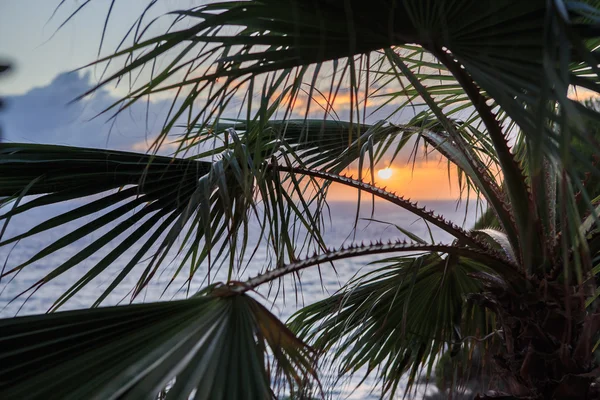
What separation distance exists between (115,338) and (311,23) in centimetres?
46

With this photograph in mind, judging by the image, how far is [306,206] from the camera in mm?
1188

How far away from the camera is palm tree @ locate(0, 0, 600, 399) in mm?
634

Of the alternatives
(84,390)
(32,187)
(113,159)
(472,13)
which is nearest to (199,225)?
(113,159)

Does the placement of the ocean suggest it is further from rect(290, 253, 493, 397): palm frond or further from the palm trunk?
the palm trunk

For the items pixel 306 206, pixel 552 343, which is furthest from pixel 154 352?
pixel 552 343

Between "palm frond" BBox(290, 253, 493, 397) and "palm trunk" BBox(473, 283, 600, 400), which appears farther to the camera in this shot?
"palm frond" BBox(290, 253, 493, 397)

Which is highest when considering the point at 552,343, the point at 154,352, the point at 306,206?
the point at 306,206

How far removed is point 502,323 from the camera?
3.71ft

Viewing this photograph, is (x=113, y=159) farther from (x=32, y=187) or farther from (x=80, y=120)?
(x=80, y=120)

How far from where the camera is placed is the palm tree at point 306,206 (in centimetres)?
63

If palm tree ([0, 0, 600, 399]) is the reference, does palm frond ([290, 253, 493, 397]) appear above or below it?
below

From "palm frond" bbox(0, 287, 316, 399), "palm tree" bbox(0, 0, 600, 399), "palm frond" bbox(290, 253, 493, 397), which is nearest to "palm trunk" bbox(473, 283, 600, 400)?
"palm tree" bbox(0, 0, 600, 399)

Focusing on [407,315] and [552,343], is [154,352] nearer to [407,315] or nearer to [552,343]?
[552,343]

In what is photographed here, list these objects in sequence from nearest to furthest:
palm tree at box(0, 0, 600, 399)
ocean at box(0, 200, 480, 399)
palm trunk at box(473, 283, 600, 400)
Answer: palm tree at box(0, 0, 600, 399) → palm trunk at box(473, 283, 600, 400) → ocean at box(0, 200, 480, 399)
